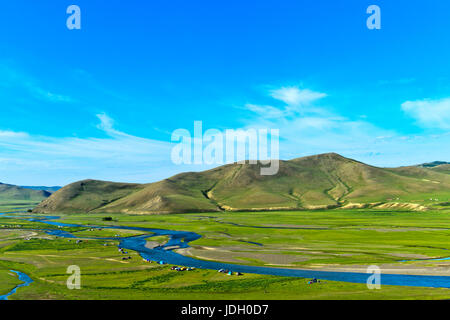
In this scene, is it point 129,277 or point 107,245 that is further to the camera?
point 107,245

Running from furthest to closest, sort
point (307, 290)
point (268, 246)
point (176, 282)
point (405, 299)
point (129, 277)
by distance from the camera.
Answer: point (268, 246), point (129, 277), point (176, 282), point (307, 290), point (405, 299)

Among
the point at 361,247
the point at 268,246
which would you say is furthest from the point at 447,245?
the point at 268,246

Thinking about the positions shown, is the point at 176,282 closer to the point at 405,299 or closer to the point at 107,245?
the point at 405,299

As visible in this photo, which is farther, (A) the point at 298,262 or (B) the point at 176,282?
(A) the point at 298,262
